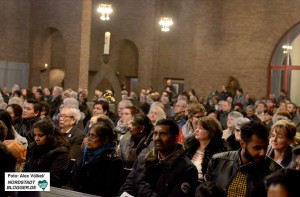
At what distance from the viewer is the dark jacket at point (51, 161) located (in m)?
6.41

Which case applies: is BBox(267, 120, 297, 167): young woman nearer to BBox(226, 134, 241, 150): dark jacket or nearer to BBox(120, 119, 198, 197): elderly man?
BBox(226, 134, 241, 150): dark jacket

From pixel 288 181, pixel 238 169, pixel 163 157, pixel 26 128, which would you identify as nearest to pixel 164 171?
pixel 163 157

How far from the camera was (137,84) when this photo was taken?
29.4m

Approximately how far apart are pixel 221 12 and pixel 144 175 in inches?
799

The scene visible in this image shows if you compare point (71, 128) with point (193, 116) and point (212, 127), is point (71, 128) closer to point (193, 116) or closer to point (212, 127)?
point (193, 116)

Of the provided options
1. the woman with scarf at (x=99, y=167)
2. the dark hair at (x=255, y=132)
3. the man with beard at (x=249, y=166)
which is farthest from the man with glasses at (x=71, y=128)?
the dark hair at (x=255, y=132)

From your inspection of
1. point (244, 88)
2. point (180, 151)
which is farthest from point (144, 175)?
point (244, 88)

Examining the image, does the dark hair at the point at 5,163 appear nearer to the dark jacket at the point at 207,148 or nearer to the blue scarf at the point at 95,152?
the blue scarf at the point at 95,152

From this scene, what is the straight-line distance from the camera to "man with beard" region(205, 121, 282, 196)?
495 centimetres

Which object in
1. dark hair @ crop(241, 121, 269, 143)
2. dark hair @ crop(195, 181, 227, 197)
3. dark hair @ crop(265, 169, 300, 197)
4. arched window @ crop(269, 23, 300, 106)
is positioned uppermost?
arched window @ crop(269, 23, 300, 106)

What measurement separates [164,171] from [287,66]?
1990 centimetres

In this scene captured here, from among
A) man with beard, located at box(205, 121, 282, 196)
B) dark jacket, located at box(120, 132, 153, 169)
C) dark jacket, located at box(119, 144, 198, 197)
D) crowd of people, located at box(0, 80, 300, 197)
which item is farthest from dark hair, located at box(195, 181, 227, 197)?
dark jacket, located at box(120, 132, 153, 169)

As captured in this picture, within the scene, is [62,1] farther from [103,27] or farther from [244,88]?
[244,88]

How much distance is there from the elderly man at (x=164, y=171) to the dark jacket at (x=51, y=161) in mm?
1161
